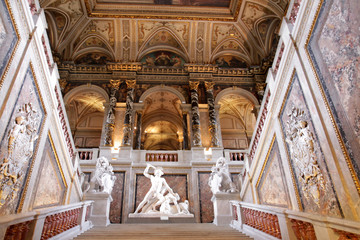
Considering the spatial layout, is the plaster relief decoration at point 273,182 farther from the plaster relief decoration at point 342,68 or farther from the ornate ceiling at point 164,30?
the ornate ceiling at point 164,30

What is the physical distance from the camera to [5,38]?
3158 millimetres

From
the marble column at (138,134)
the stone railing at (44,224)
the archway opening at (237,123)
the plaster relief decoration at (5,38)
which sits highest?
the archway opening at (237,123)

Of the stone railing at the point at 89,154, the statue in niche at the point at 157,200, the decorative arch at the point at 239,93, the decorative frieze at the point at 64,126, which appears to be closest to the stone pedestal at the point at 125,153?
the stone railing at the point at 89,154

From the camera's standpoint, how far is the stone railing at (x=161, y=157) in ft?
31.1

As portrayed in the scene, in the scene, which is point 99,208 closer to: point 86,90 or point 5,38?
point 5,38

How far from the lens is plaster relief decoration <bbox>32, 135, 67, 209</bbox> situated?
391 centimetres

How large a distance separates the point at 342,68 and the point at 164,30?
1109 centimetres

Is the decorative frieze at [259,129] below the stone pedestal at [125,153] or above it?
below

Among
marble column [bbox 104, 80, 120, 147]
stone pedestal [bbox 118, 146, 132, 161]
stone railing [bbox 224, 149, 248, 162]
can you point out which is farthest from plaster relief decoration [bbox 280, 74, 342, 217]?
marble column [bbox 104, 80, 120, 147]

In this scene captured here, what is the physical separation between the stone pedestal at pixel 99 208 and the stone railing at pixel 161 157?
3338mm

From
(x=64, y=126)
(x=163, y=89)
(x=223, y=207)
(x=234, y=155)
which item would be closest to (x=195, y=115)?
(x=163, y=89)

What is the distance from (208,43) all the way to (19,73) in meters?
10.7

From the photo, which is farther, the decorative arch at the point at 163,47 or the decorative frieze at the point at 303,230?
the decorative arch at the point at 163,47

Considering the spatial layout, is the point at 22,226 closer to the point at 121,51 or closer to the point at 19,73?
the point at 19,73
